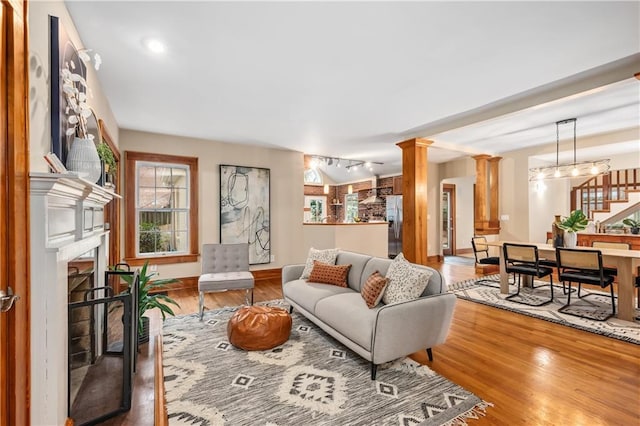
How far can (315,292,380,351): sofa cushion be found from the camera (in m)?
2.16

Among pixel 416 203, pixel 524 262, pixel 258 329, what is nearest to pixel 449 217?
pixel 524 262

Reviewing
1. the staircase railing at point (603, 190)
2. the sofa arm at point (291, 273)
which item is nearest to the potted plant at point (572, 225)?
the sofa arm at point (291, 273)

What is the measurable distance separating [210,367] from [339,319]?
1088 millimetres

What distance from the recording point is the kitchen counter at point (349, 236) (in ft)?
18.6

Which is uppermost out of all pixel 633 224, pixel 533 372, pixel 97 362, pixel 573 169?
pixel 573 169

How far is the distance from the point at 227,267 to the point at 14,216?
9.72 feet

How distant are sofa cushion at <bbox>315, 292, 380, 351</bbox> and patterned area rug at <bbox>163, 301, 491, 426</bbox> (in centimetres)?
26

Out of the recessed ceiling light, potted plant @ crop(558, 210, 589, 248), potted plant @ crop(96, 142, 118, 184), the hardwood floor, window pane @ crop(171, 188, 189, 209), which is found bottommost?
the hardwood floor

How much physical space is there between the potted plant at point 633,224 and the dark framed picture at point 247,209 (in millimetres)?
6926

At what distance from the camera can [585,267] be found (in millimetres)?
3516

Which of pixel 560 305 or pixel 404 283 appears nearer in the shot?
pixel 404 283

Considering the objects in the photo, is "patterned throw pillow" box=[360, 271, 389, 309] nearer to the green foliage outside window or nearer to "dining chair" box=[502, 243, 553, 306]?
"dining chair" box=[502, 243, 553, 306]

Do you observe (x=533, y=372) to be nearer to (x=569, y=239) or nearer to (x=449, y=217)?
(x=569, y=239)

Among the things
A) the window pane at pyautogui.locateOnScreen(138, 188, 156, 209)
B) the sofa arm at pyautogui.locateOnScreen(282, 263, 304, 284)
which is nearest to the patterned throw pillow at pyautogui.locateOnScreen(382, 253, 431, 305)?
the sofa arm at pyautogui.locateOnScreen(282, 263, 304, 284)
